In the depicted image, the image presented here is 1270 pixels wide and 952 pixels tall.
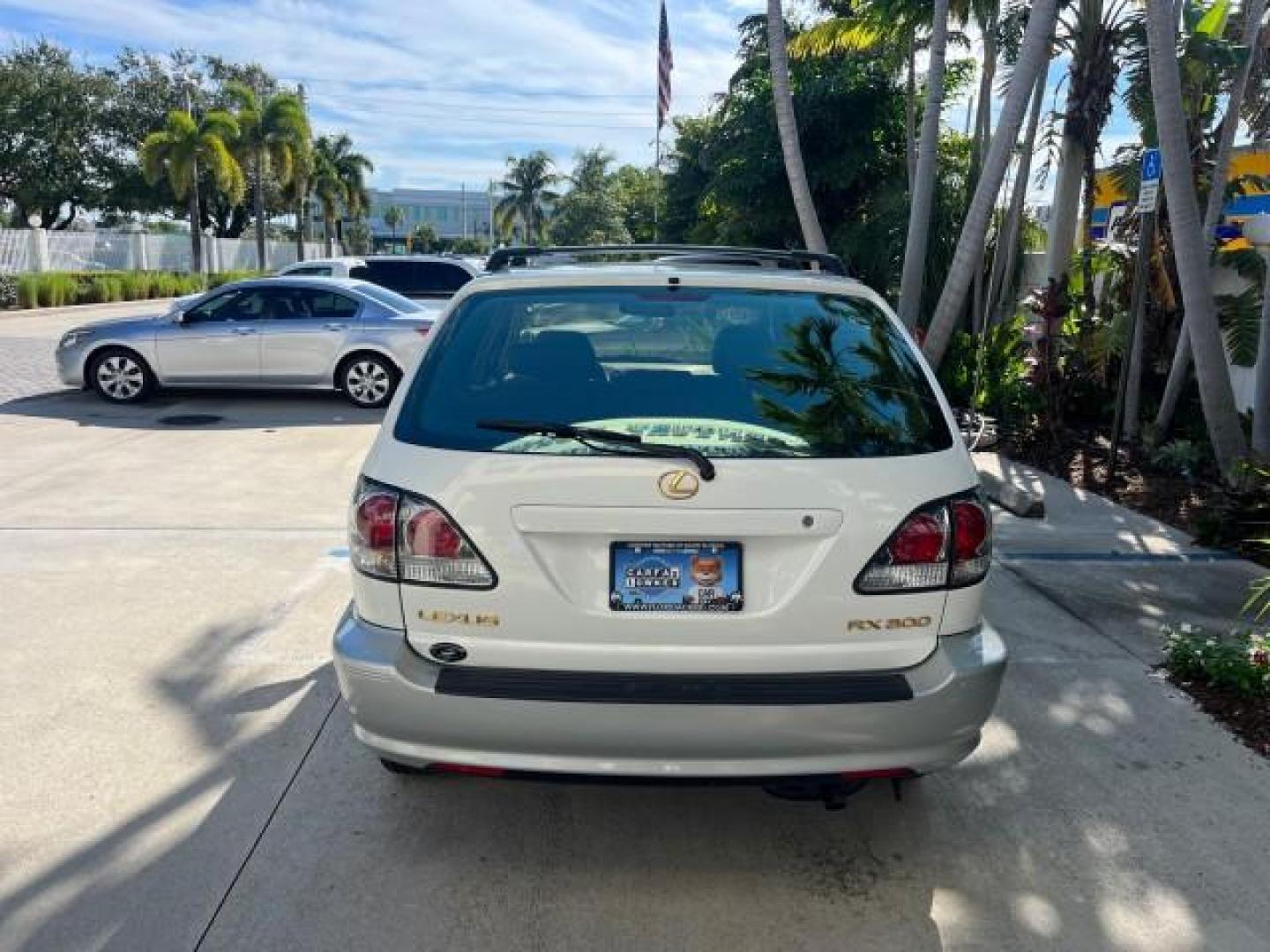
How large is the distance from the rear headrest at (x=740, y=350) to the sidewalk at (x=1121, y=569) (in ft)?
9.11

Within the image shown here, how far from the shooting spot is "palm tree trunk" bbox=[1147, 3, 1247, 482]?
7.20 meters

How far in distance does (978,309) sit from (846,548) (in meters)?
11.5

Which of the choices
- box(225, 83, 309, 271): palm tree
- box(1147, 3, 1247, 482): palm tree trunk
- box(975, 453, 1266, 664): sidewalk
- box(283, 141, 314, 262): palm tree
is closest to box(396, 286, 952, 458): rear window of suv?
box(975, 453, 1266, 664): sidewalk

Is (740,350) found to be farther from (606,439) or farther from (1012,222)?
(1012,222)

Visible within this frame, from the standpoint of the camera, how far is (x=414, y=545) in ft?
9.25

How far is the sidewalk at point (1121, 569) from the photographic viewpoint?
5.41 meters

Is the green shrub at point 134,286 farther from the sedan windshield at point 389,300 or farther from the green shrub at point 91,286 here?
the sedan windshield at point 389,300

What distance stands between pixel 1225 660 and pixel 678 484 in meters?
3.01

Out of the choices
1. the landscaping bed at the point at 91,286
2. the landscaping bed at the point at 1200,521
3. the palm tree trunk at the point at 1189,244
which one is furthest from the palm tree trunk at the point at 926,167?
the landscaping bed at the point at 91,286

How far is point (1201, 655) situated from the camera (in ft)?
14.9

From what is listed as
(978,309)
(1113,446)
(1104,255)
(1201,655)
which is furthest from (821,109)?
(1201,655)

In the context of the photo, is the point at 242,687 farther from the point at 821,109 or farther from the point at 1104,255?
the point at 821,109

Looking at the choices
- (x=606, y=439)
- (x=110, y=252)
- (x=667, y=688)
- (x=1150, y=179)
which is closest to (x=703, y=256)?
(x=606, y=439)

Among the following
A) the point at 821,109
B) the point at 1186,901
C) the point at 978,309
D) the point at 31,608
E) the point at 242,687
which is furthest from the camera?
the point at 821,109
